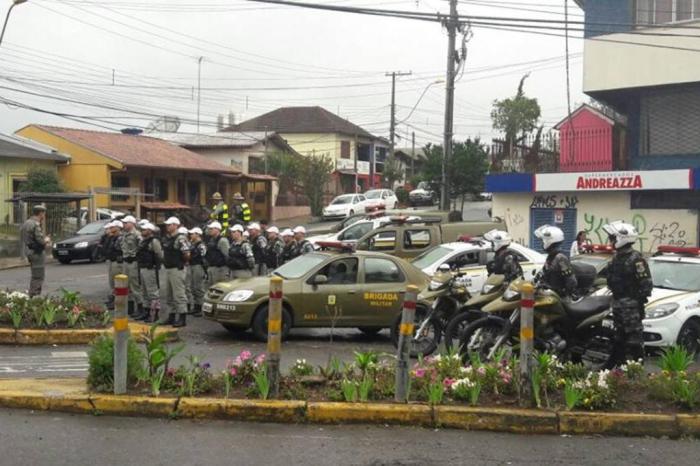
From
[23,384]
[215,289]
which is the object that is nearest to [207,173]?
[215,289]

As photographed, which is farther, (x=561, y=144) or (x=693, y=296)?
(x=561, y=144)

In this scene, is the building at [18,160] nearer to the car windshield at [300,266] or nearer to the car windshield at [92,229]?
the car windshield at [92,229]

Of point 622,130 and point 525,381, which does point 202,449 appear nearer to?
point 525,381

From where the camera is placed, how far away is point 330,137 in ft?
217

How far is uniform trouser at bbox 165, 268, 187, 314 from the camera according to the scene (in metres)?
12.9

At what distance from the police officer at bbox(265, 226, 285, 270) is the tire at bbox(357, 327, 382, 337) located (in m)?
2.40

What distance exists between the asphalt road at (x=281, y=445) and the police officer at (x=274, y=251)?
8.21 meters

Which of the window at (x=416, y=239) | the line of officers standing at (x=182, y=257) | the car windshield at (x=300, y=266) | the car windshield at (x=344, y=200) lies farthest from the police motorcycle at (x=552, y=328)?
the car windshield at (x=344, y=200)

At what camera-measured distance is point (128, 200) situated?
38656 millimetres

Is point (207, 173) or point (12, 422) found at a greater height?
point (207, 173)

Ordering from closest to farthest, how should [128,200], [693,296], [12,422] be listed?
[12,422] → [693,296] → [128,200]

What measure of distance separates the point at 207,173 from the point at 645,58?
28.5 m

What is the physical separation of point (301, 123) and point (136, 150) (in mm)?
27024

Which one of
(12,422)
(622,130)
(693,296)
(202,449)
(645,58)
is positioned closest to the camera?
(202,449)
